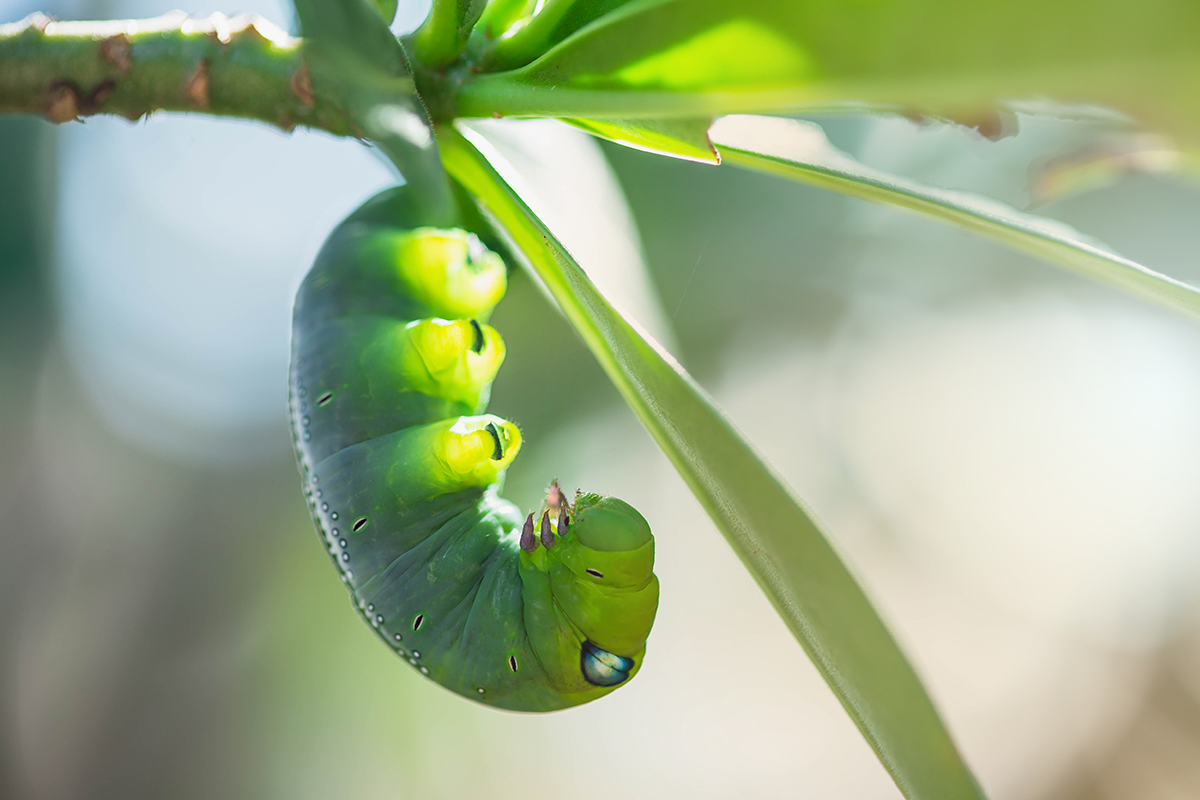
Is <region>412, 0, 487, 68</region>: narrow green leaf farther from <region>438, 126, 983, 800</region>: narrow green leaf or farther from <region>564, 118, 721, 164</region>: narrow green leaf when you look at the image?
<region>438, 126, 983, 800</region>: narrow green leaf

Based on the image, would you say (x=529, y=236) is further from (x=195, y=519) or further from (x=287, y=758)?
(x=287, y=758)

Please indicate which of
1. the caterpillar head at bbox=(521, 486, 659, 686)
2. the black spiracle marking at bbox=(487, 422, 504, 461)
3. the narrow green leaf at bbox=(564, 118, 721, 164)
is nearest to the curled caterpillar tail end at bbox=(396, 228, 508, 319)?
the black spiracle marking at bbox=(487, 422, 504, 461)

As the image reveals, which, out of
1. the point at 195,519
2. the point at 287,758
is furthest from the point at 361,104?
the point at 287,758

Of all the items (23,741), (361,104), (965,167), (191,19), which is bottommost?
(23,741)

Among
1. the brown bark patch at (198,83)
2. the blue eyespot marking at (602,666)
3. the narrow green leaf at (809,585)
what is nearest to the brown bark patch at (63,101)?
the brown bark patch at (198,83)

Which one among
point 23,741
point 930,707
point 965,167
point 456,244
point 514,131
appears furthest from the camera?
point 23,741

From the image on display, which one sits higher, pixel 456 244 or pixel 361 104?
pixel 361 104

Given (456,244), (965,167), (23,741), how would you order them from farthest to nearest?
(23,741), (965,167), (456,244)
